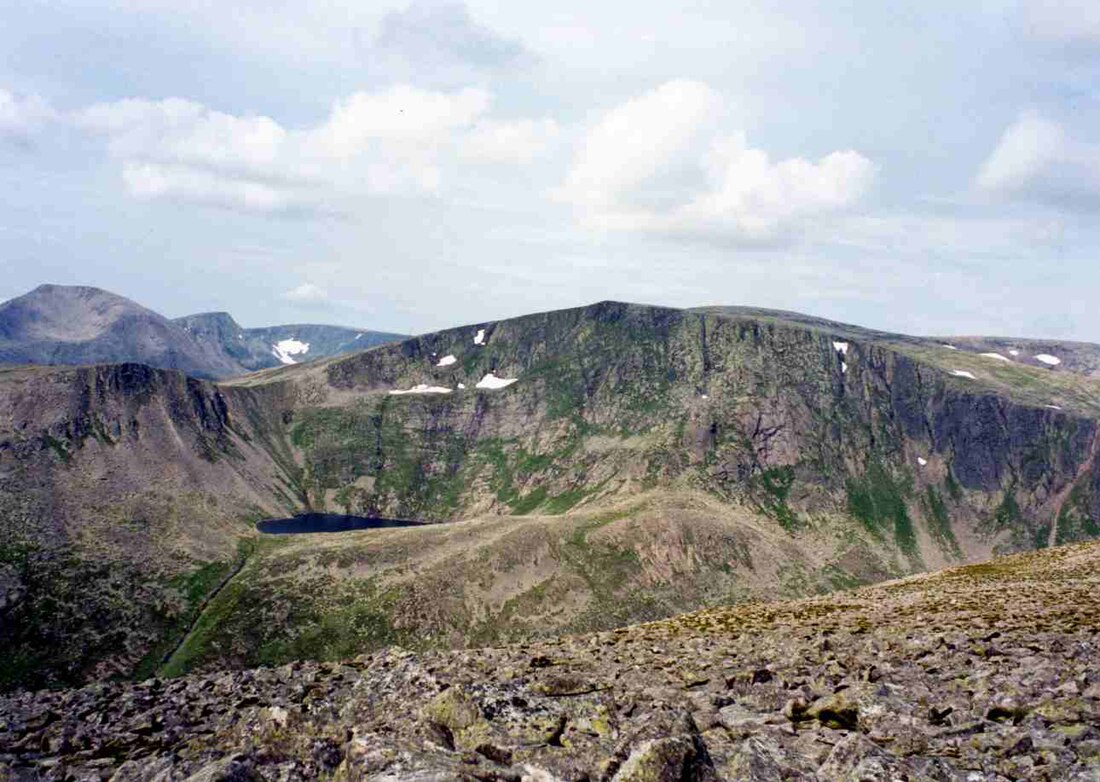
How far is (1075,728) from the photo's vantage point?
60.0 ft

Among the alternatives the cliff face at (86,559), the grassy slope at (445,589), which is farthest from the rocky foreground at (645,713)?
the cliff face at (86,559)

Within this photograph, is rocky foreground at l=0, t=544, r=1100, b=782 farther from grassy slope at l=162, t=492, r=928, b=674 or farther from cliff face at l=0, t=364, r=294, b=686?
cliff face at l=0, t=364, r=294, b=686

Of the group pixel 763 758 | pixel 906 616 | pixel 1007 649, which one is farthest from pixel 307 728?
pixel 906 616

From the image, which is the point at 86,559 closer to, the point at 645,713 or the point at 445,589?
the point at 445,589

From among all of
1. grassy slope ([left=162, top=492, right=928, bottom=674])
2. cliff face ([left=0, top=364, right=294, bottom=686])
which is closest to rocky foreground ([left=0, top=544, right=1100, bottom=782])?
grassy slope ([left=162, top=492, right=928, bottom=674])

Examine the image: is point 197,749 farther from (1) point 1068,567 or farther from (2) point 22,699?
(1) point 1068,567

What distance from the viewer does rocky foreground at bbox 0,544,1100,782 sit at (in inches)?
569

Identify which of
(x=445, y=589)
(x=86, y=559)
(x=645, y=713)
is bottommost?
(x=445, y=589)

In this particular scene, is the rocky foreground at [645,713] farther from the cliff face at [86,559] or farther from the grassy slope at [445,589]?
the cliff face at [86,559]

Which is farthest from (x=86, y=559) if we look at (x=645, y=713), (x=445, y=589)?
(x=645, y=713)

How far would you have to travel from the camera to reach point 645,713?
19797 millimetres

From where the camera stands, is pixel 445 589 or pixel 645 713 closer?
pixel 645 713

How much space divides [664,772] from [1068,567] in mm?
63517

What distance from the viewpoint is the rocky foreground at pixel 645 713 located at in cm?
1445
